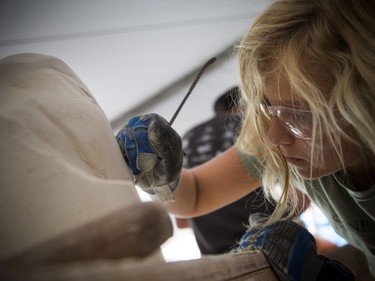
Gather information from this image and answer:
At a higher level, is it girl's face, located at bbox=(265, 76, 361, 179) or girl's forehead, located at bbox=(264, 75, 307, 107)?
girl's forehead, located at bbox=(264, 75, 307, 107)

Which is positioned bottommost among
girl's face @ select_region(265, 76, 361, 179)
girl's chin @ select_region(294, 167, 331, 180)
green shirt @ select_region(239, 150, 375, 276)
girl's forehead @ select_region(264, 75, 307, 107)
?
green shirt @ select_region(239, 150, 375, 276)

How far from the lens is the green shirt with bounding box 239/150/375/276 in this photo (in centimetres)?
71

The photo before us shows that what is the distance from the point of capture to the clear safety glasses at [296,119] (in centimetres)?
57

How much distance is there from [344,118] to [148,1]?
0.80 m

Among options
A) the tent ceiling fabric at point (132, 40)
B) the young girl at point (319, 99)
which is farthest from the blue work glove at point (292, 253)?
the tent ceiling fabric at point (132, 40)

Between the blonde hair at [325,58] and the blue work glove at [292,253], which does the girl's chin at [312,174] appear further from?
the blue work glove at [292,253]

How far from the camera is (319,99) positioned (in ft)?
1.69

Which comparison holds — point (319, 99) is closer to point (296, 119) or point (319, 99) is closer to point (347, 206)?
point (296, 119)

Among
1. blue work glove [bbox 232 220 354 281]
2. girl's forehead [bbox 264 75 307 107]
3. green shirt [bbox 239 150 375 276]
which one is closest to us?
blue work glove [bbox 232 220 354 281]

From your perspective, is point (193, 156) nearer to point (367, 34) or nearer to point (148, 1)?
point (148, 1)

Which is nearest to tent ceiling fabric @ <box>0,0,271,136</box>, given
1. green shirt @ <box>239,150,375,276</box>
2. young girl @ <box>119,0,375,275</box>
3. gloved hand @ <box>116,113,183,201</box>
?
gloved hand @ <box>116,113,183,201</box>

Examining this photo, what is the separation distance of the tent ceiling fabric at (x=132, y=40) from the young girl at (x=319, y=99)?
0.43 meters

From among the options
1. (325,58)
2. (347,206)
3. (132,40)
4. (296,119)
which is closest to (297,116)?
(296,119)

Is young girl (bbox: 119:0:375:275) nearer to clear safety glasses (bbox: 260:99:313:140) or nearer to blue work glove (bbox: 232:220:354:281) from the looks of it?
clear safety glasses (bbox: 260:99:313:140)
